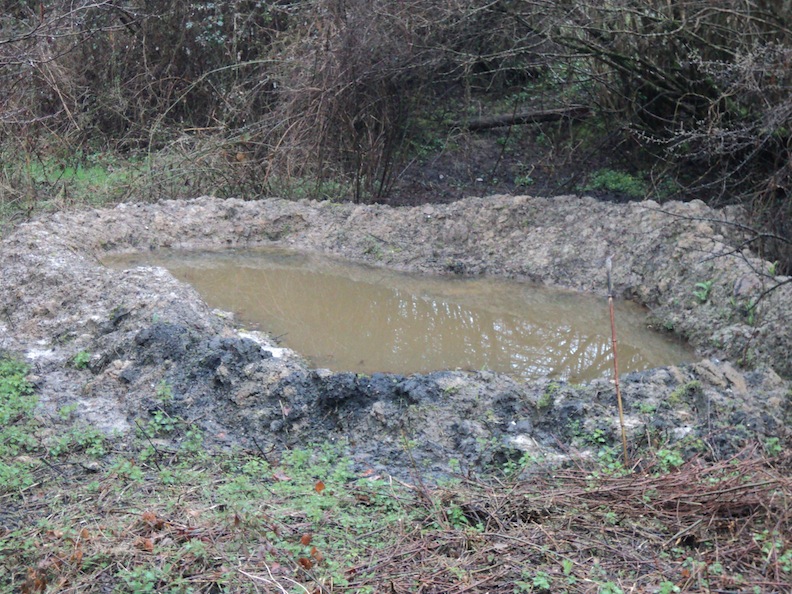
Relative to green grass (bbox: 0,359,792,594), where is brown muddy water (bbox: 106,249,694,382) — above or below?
below

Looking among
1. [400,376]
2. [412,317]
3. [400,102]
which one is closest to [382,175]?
[400,102]

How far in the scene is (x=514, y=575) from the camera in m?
3.57

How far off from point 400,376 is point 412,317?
96.5 inches

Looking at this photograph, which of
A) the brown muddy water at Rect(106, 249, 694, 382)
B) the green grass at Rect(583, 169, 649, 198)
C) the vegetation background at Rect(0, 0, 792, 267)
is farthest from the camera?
the green grass at Rect(583, 169, 649, 198)

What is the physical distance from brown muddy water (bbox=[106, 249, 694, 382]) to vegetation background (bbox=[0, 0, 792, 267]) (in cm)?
190

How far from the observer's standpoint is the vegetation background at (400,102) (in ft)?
30.9

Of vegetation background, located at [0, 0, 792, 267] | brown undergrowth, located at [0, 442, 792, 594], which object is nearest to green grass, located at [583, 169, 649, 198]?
vegetation background, located at [0, 0, 792, 267]

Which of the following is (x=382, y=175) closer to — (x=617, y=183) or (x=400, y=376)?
(x=617, y=183)

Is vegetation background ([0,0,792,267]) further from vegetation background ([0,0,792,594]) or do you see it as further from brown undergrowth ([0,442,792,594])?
brown undergrowth ([0,442,792,594])

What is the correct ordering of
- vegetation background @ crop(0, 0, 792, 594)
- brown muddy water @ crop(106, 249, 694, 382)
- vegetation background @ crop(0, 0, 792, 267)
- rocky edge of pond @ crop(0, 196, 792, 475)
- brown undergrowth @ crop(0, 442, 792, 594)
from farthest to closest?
vegetation background @ crop(0, 0, 792, 267) < brown muddy water @ crop(106, 249, 694, 382) < rocky edge of pond @ crop(0, 196, 792, 475) < vegetation background @ crop(0, 0, 792, 594) < brown undergrowth @ crop(0, 442, 792, 594)

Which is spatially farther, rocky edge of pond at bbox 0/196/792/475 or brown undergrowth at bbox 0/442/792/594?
rocky edge of pond at bbox 0/196/792/475

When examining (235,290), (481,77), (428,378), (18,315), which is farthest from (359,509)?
(481,77)

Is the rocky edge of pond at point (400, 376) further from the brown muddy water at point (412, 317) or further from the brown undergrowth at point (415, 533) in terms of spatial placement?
the brown undergrowth at point (415, 533)

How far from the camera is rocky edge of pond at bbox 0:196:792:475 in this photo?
202 inches
